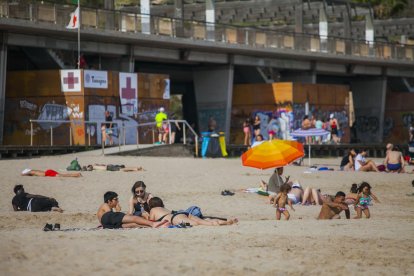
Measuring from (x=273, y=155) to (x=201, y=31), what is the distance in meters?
21.7

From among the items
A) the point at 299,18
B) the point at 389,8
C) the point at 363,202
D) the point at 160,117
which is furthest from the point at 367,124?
the point at 363,202

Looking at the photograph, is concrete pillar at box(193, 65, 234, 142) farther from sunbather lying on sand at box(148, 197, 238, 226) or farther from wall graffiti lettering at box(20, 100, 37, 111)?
sunbather lying on sand at box(148, 197, 238, 226)

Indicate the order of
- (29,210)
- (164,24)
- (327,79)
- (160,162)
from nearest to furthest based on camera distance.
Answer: (29,210) < (160,162) < (164,24) < (327,79)

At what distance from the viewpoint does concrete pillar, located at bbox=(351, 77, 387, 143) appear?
197ft

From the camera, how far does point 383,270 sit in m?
11.5

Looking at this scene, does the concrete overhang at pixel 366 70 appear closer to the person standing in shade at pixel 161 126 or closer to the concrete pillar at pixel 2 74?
the person standing in shade at pixel 161 126

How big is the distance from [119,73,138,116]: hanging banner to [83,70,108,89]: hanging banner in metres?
1.01

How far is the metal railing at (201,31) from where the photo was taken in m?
35.4

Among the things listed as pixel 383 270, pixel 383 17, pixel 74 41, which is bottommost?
pixel 383 270

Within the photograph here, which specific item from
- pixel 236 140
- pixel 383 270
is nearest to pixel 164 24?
pixel 236 140

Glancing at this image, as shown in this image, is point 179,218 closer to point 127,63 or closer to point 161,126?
point 161,126

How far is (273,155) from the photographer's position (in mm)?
22312

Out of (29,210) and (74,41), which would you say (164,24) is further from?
(29,210)

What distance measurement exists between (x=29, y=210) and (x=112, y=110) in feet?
66.1
